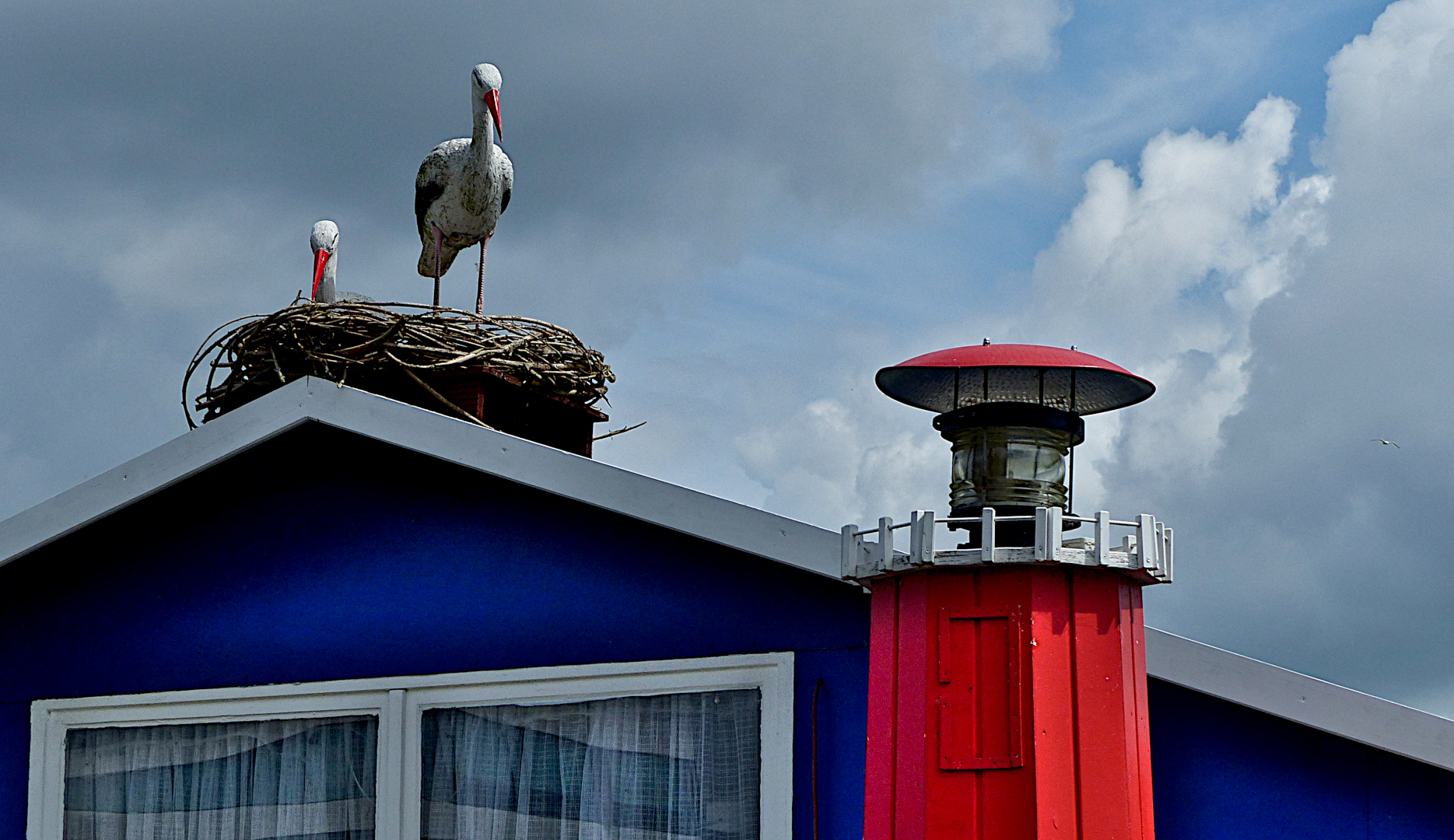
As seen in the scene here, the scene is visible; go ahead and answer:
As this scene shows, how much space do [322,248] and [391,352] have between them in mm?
3094

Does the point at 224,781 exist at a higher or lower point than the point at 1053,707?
lower

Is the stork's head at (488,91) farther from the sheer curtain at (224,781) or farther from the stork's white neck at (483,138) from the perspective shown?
the sheer curtain at (224,781)

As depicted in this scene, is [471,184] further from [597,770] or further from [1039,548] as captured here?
[1039,548]

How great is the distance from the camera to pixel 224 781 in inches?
248

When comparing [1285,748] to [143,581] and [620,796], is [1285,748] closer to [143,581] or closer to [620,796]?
[620,796]

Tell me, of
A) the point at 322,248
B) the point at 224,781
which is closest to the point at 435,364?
the point at 224,781

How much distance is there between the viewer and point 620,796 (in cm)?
555

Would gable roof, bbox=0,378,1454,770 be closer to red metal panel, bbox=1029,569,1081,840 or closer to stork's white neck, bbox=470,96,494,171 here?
red metal panel, bbox=1029,569,1081,840

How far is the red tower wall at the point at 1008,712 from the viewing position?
3473mm

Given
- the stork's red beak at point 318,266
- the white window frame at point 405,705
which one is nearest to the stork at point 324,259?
the stork's red beak at point 318,266

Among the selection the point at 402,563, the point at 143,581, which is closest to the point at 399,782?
the point at 402,563

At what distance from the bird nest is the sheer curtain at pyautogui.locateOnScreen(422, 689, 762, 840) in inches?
67.4

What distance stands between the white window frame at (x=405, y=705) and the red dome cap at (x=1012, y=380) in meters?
1.68

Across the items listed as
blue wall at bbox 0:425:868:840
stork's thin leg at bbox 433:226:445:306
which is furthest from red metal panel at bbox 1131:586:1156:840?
stork's thin leg at bbox 433:226:445:306
